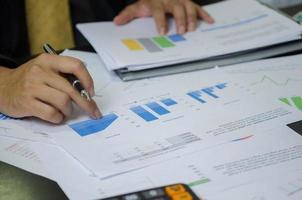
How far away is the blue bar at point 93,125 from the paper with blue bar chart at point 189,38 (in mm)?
161

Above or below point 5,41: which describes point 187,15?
above

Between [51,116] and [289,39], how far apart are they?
538 mm

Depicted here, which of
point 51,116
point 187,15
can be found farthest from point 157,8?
→ point 51,116

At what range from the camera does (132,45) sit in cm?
98

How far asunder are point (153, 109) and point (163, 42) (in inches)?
10.3

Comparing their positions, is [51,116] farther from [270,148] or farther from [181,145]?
[270,148]

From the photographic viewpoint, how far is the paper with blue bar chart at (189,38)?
925 millimetres

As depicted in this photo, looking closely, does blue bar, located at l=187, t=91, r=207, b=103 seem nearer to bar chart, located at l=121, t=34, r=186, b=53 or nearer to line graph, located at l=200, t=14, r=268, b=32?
bar chart, located at l=121, t=34, r=186, b=53

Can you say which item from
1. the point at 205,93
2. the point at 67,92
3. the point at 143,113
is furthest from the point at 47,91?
the point at 205,93

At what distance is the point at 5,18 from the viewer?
119 cm

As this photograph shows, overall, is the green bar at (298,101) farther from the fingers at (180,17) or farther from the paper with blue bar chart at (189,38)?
the fingers at (180,17)

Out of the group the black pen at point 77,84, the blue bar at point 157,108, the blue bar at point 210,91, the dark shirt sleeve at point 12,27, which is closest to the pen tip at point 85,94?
the black pen at point 77,84

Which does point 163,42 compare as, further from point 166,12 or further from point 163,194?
point 163,194

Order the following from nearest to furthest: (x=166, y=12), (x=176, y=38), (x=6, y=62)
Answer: (x=6, y=62) → (x=176, y=38) → (x=166, y=12)
